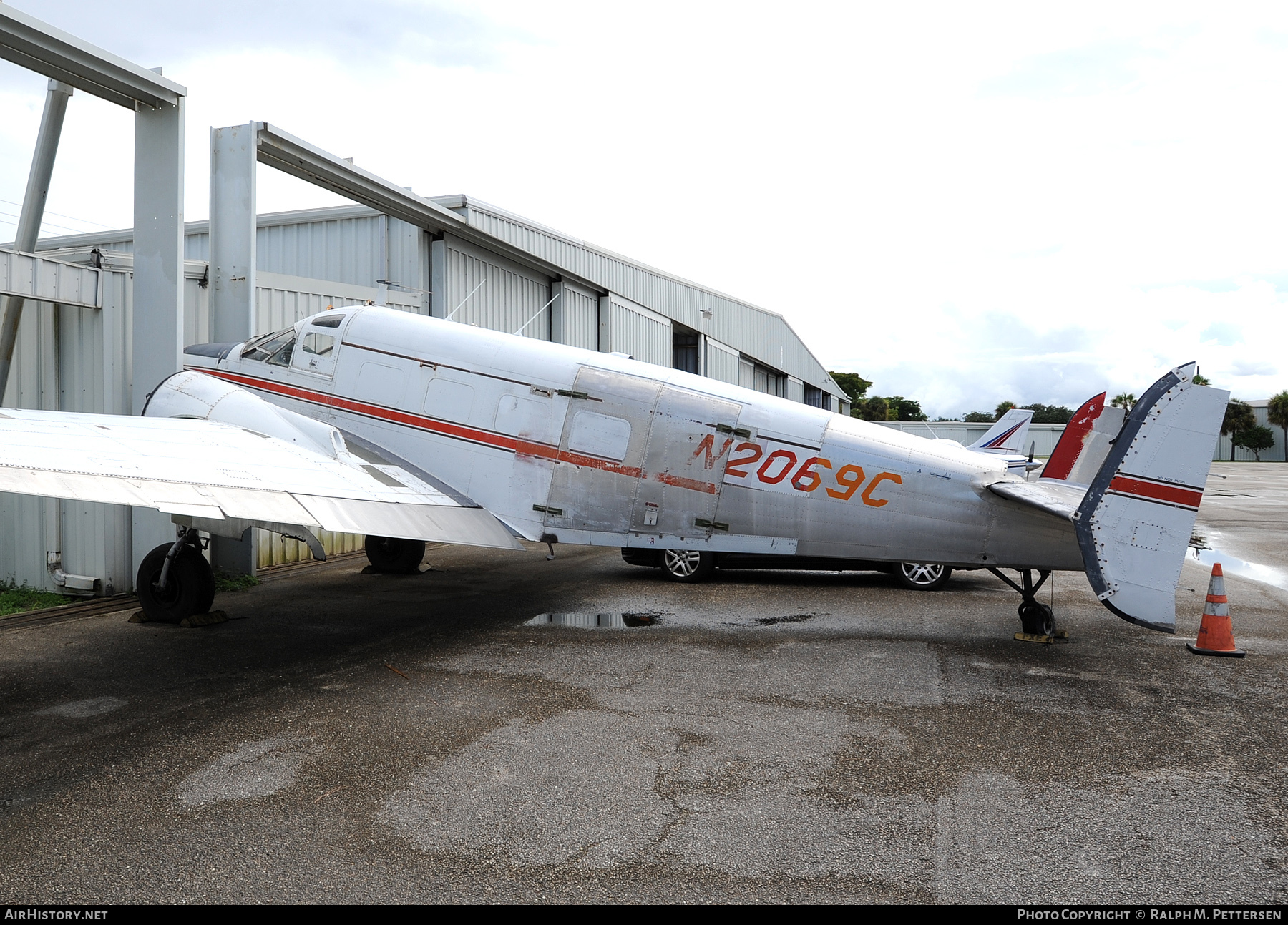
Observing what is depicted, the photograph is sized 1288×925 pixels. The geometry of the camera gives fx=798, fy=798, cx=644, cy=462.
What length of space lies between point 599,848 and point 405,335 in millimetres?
6889

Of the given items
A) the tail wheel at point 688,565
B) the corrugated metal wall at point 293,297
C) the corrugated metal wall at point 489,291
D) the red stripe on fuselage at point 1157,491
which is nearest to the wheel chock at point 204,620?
the corrugated metal wall at point 293,297

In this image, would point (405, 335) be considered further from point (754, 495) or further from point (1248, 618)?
point (1248, 618)

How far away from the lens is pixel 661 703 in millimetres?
6090

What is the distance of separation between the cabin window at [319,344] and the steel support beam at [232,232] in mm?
1915

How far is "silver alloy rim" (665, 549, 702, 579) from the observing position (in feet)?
38.5

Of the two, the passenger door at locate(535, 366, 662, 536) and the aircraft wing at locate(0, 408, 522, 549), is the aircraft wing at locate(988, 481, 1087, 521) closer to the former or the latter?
the passenger door at locate(535, 366, 662, 536)

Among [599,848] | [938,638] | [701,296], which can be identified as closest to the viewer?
[599,848]

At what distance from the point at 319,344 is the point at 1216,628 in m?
10.1

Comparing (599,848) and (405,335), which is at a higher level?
(405,335)

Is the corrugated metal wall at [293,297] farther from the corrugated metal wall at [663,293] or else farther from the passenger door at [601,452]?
the passenger door at [601,452]

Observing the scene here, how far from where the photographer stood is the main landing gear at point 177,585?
335 inches

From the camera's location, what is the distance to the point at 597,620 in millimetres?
9031
